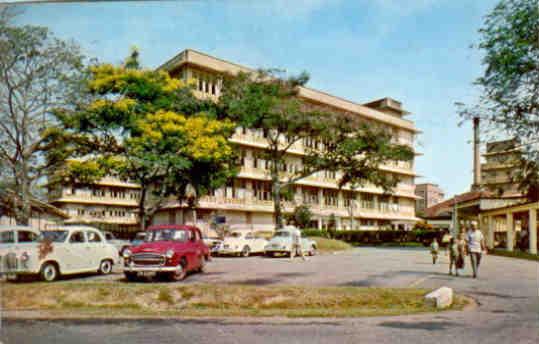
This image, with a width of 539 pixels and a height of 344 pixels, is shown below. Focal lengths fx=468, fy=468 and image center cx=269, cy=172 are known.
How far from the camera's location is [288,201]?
10.1 m

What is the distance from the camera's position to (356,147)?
1441 cm

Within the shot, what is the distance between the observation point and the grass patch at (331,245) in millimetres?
13037

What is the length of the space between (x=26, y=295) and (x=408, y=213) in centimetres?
770

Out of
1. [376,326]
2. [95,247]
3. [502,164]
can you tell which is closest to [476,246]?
[502,164]

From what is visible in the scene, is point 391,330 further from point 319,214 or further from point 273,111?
point 273,111

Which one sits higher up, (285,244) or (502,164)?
(502,164)

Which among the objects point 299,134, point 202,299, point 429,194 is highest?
point 299,134

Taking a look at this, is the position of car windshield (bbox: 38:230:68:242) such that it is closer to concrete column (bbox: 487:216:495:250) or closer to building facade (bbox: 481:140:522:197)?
building facade (bbox: 481:140:522:197)

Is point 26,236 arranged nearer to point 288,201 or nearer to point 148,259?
point 148,259

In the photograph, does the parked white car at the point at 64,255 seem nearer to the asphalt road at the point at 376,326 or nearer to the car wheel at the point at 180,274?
the asphalt road at the point at 376,326

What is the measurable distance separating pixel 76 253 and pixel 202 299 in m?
4.03

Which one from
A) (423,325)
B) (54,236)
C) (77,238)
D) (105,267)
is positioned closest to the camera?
(423,325)

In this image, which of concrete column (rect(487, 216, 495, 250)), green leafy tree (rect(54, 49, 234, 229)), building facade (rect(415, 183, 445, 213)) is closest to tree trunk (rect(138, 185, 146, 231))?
green leafy tree (rect(54, 49, 234, 229))

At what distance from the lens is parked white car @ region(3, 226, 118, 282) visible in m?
8.88
